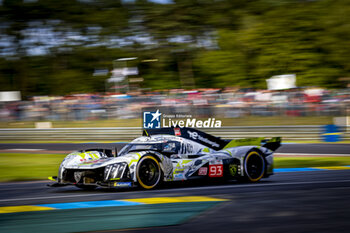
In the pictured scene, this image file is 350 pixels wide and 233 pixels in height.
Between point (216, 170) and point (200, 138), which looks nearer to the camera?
point (216, 170)

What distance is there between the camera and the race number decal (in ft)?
29.8

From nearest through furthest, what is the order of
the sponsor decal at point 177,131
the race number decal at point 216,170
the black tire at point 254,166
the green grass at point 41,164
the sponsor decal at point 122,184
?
the sponsor decal at point 122,184 → the race number decal at point 216,170 → the sponsor decal at point 177,131 → the black tire at point 254,166 → the green grass at point 41,164

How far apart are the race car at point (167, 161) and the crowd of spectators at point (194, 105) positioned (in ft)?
31.4

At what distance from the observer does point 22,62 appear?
49.2 meters

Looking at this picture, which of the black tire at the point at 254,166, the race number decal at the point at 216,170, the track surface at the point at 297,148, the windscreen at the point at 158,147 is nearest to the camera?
the windscreen at the point at 158,147

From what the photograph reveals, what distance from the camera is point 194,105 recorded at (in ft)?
65.9

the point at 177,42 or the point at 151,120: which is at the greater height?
the point at 177,42

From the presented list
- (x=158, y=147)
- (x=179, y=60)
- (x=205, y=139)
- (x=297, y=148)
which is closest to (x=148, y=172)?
(x=158, y=147)

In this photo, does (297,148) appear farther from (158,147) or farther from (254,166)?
(158,147)

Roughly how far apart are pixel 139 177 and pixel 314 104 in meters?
12.6

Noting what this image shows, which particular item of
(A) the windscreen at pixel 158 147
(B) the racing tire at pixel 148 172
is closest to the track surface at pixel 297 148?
(A) the windscreen at pixel 158 147

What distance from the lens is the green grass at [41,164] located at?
1208 cm

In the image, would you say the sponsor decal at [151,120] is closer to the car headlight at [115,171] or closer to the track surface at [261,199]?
the track surface at [261,199]

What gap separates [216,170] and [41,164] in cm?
692
